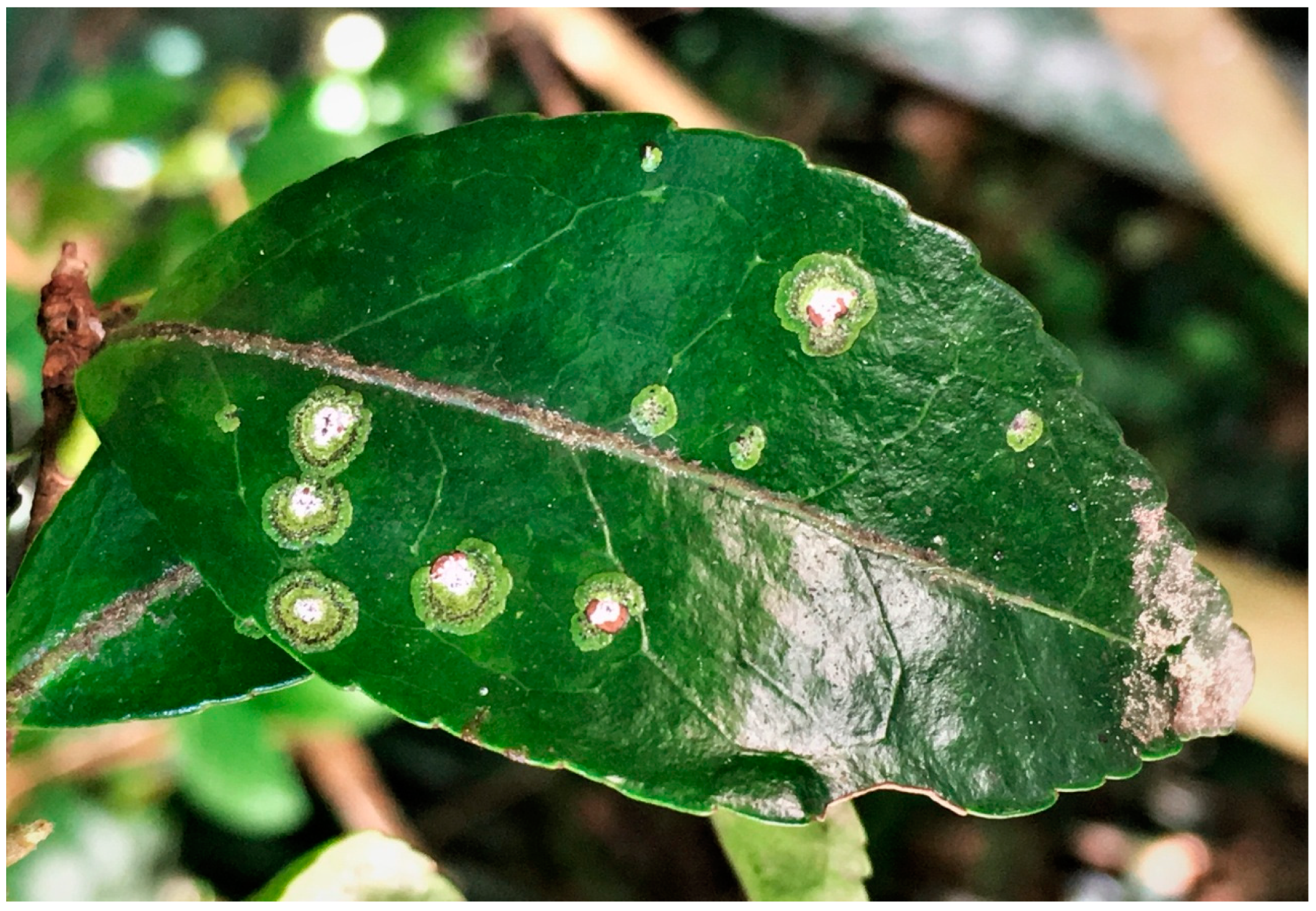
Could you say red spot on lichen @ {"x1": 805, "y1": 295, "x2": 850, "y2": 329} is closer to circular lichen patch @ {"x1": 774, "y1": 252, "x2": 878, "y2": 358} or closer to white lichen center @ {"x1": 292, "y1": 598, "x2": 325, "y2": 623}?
circular lichen patch @ {"x1": 774, "y1": 252, "x2": 878, "y2": 358}

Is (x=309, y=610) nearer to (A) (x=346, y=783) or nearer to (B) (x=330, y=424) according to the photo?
(B) (x=330, y=424)

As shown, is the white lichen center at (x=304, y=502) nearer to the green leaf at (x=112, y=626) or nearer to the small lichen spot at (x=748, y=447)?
the green leaf at (x=112, y=626)

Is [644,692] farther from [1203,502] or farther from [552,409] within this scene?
[1203,502]

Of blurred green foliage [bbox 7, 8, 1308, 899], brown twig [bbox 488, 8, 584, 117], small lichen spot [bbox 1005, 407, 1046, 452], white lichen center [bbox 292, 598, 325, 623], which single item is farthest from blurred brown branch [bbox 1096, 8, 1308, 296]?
white lichen center [bbox 292, 598, 325, 623]

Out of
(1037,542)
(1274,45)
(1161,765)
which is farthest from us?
(1161,765)

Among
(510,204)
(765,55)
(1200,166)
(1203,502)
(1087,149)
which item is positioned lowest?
(1203,502)

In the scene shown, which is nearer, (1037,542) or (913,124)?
(1037,542)

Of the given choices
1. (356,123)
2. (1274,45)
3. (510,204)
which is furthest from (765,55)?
(510,204)
